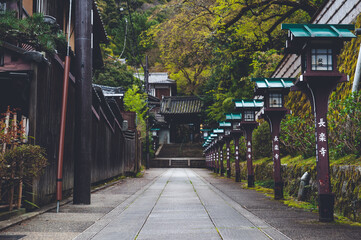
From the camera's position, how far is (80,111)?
909cm

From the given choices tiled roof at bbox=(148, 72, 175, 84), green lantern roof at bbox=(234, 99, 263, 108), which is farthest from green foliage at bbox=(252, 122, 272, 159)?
tiled roof at bbox=(148, 72, 175, 84)

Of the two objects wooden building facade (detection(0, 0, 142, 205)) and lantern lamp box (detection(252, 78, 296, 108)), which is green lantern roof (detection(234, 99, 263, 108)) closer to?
lantern lamp box (detection(252, 78, 296, 108))

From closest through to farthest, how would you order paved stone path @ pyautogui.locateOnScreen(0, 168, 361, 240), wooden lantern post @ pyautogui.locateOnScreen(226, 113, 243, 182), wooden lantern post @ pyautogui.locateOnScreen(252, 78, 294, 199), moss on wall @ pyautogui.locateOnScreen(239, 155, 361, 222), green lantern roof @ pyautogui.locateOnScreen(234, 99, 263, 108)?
paved stone path @ pyautogui.locateOnScreen(0, 168, 361, 240) → moss on wall @ pyautogui.locateOnScreen(239, 155, 361, 222) → wooden lantern post @ pyautogui.locateOnScreen(252, 78, 294, 199) → green lantern roof @ pyautogui.locateOnScreen(234, 99, 263, 108) → wooden lantern post @ pyautogui.locateOnScreen(226, 113, 243, 182)

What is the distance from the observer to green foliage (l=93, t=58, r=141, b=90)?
119 feet

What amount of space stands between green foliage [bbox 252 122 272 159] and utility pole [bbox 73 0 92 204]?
10.9 meters

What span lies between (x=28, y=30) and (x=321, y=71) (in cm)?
503

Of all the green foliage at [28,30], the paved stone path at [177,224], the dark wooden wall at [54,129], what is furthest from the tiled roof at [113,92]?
the green foliage at [28,30]

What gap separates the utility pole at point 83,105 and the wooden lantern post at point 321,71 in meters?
4.96

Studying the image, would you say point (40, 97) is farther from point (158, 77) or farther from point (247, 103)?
point (158, 77)

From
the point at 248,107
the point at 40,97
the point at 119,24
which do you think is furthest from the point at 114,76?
the point at 40,97

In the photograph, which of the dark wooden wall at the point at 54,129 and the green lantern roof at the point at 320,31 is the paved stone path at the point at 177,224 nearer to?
the dark wooden wall at the point at 54,129

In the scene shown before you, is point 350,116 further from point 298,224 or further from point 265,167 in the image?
point 265,167

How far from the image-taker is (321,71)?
22.0 feet

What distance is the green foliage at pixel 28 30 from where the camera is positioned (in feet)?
18.0
